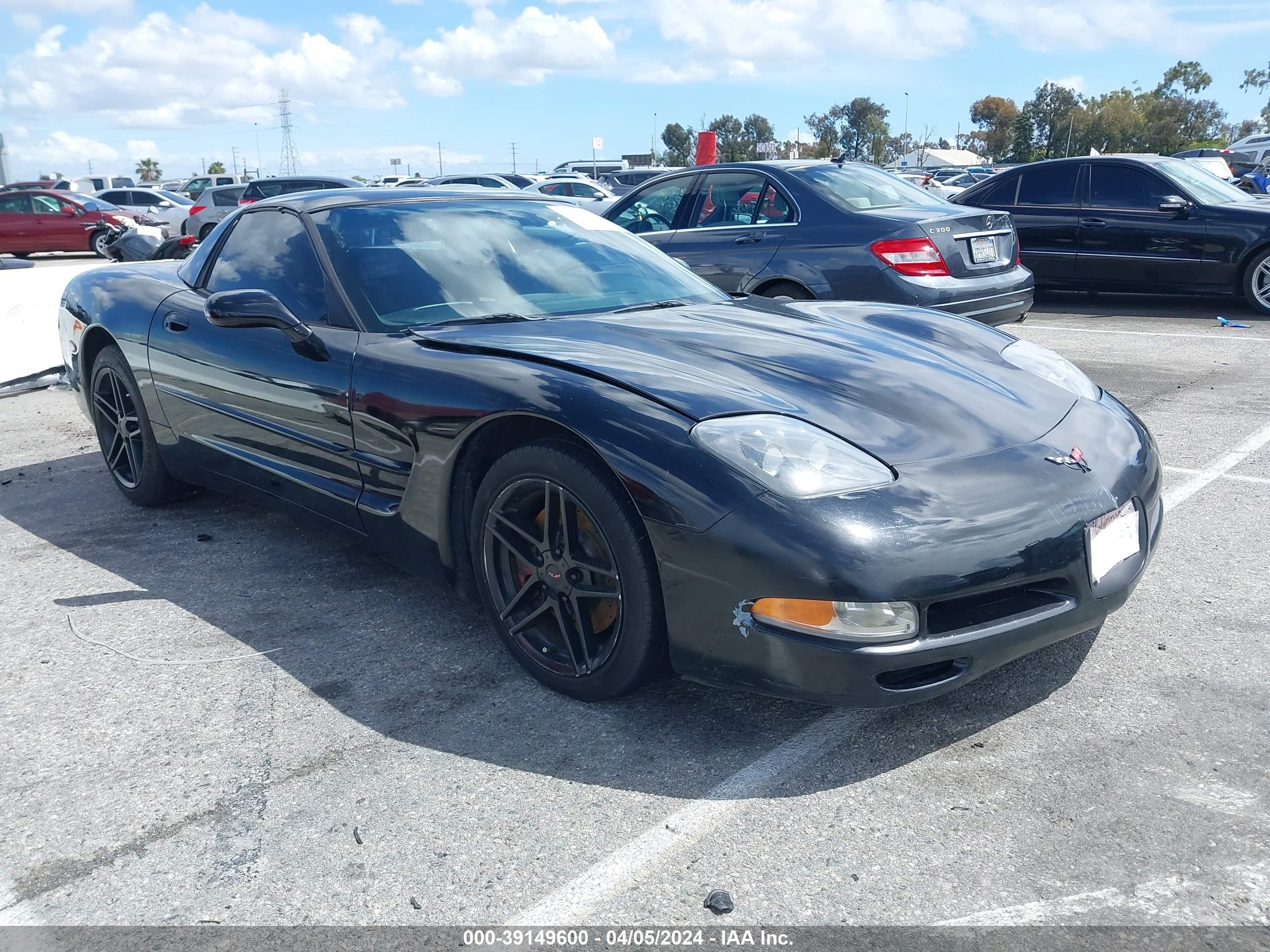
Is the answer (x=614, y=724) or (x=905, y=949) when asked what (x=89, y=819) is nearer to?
(x=614, y=724)

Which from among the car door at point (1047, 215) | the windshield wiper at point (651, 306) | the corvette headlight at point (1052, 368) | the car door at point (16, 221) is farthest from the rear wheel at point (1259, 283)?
the car door at point (16, 221)

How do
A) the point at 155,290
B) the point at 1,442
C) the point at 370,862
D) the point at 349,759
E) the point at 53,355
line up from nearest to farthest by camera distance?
1. the point at 370,862
2. the point at 349,759
3. the point at 155,290
4. the point at 1,442
5. the point at 53,355

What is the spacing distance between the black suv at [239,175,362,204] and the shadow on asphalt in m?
11.7

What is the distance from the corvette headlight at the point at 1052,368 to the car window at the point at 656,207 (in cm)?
487

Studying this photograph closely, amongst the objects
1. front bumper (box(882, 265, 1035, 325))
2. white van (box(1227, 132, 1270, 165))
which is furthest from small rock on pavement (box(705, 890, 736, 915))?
white van (box(1227, 132, 1270, 165))

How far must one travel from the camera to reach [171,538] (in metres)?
4.48

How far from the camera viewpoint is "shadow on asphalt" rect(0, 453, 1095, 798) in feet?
8.64

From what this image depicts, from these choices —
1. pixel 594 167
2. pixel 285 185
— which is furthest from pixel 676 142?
pixel 285 185

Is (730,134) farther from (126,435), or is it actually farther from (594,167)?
(126,435)

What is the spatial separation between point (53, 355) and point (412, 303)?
6311 mm

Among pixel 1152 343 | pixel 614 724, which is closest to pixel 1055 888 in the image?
pixel 614 724

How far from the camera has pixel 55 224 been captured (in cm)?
2253

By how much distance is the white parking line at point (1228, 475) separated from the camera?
4.74 meters

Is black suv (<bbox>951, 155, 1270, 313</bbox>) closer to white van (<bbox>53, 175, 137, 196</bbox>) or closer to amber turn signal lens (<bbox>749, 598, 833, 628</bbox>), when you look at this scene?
amber turn signal lens (<bbox>749, 598, 833, 628</bbox>)
